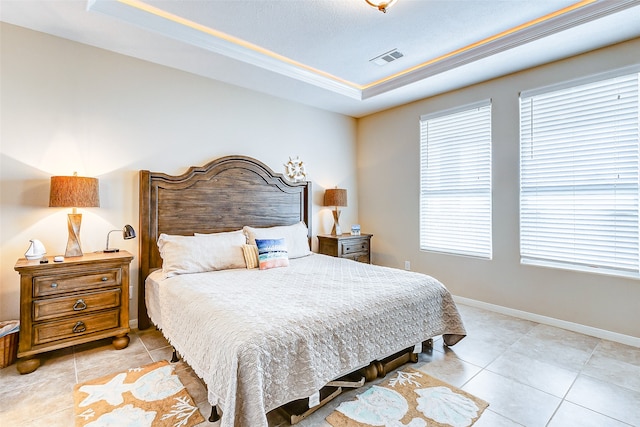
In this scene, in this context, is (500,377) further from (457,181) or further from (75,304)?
(75,304)

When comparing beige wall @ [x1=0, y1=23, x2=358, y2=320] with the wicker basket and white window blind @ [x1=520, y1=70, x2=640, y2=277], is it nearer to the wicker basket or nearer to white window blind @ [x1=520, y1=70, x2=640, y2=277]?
the wicker basket

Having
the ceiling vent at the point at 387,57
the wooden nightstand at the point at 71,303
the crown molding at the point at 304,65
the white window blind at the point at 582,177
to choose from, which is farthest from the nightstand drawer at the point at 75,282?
the white window blind at the point at 582,177

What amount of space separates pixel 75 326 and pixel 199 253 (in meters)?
1.06

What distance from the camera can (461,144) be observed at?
3945 millimetres

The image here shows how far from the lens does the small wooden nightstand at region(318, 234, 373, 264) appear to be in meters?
4.25

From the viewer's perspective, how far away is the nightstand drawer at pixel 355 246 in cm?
432

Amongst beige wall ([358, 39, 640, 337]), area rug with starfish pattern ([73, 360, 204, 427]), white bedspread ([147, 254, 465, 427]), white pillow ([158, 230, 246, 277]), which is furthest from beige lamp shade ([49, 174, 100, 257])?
beige wall ([358, 39, 640, 337])

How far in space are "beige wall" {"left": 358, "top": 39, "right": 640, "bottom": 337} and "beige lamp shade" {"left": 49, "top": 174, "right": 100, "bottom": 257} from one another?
3.60 meters

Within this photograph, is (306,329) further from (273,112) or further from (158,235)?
(273,112)

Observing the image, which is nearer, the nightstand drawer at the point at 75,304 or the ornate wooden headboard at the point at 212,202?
the nightstand drawer at the point at 75,304

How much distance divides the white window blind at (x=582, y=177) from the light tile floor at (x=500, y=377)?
0.83 meters

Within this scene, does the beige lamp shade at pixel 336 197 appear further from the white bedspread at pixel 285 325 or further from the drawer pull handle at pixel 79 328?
the drawer pull handle at pixel 79 328

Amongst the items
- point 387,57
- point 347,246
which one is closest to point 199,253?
point 347,246

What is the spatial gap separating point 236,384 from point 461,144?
370 centimetres
